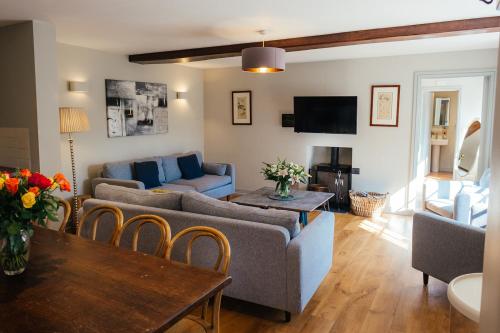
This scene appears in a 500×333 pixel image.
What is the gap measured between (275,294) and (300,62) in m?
4.69

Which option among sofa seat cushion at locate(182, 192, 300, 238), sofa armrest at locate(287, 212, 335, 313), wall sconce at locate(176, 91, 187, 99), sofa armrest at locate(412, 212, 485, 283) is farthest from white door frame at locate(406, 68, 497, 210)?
wall sconce at locate(176, 91, 187, 99)

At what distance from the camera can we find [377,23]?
12.9 ft

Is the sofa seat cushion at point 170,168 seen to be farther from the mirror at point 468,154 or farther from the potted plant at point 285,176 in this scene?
the mirror at point 468,154

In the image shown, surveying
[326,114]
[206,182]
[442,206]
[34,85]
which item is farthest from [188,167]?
[442,206]

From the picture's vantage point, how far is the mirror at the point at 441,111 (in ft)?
28.3

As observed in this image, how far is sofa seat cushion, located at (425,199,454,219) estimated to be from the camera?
186 inches

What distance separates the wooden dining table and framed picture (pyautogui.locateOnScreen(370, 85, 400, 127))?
16.3ft

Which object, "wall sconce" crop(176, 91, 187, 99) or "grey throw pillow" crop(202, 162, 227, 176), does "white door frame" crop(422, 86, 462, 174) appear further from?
"wall sconce" crop(176, 91, 187, 99)

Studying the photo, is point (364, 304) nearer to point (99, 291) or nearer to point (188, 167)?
point (99, 291)

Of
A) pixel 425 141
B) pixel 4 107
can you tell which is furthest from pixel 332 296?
pixel 425 141

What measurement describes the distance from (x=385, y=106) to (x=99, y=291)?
5.38m

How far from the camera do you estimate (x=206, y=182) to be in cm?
623

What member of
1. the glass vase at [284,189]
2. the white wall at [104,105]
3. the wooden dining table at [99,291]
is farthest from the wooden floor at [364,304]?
the white wall at [104,105]

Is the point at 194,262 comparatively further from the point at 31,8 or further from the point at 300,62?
the point at 300,62
